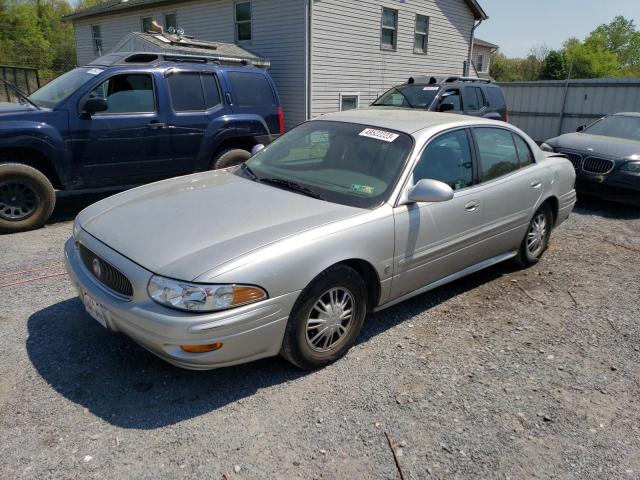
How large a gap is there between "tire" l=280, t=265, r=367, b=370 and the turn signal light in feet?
1.48

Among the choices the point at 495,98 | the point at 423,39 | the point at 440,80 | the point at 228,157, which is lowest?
the point at 228,157

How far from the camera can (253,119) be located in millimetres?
7539

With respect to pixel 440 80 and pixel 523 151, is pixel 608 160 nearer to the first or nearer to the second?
pixel 523 151

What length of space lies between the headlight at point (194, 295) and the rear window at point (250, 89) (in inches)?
206

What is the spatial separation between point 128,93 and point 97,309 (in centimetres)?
437

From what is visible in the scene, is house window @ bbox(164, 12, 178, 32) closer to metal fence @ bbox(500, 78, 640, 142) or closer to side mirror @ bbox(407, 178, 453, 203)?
metal fence @ bbox(500, 78, 640, 142)

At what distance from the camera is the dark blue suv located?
19.5 ft

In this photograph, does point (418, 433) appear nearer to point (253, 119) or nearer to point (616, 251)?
point (616, 251)

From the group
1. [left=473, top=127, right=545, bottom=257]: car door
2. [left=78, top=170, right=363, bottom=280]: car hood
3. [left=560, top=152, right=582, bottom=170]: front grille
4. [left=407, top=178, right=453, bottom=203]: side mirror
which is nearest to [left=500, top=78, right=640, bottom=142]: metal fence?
[left=560, top=152, right=582, bottom=170]: front grille

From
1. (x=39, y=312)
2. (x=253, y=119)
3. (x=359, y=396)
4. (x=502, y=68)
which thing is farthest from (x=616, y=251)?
(x=502, y=68)

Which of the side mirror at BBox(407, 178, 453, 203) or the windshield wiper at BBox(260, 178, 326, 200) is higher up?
the side mirror at BBox(407, 178, 453, 203)

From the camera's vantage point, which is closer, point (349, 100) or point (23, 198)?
point (23, 198)

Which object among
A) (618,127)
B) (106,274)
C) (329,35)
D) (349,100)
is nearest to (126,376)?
(106,274)

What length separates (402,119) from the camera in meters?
4.20
